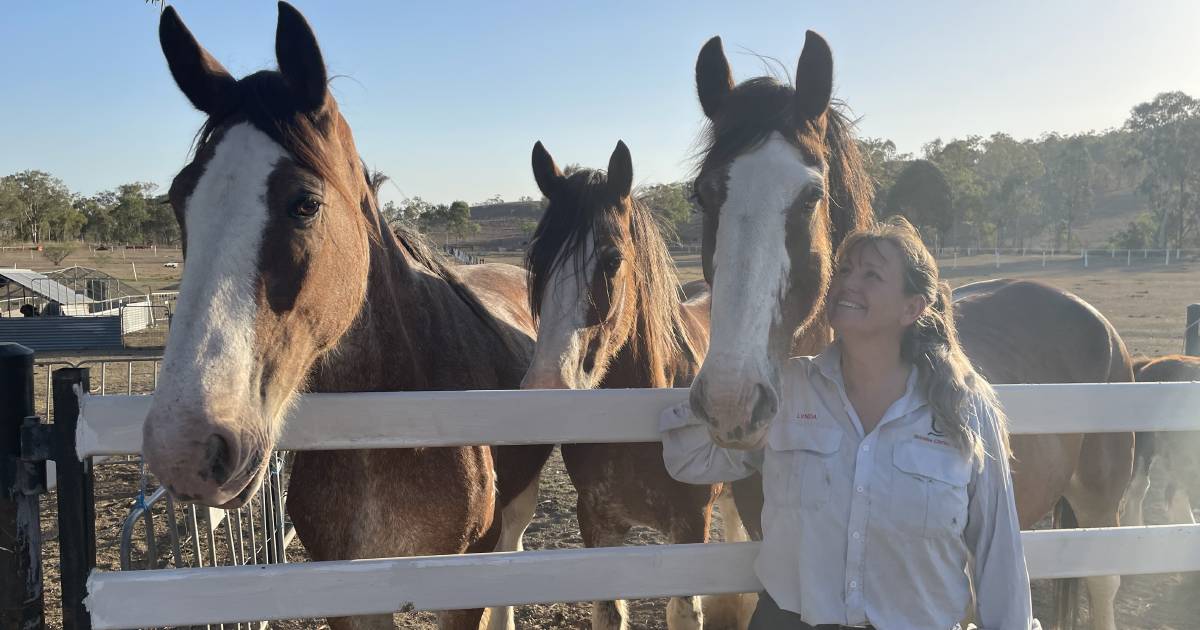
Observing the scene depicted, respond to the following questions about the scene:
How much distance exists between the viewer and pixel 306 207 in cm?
176

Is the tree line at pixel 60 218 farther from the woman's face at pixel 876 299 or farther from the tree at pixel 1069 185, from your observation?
the tree at pixel 1069 185

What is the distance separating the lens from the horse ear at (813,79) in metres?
2.13

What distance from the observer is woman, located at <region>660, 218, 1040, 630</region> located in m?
1.73

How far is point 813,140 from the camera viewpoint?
2137mm

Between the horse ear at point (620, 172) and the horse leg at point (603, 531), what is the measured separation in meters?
1.41

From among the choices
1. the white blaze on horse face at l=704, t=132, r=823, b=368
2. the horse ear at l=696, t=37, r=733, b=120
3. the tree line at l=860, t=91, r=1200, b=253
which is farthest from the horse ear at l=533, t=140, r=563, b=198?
the tree line at l=860, t=91, r=1200, b=253

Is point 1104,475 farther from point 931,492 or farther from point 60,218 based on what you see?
point 60,218

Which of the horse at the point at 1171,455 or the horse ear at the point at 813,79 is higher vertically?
the horse ear at the point at 813,79

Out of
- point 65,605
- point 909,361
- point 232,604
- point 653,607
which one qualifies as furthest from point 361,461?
point 653,607

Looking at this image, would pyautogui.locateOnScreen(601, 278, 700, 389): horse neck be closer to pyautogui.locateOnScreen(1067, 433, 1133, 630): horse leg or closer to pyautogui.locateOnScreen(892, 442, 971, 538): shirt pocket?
pyautogui.locateOnScreen(892, 442, 971, 538): shirt pocket

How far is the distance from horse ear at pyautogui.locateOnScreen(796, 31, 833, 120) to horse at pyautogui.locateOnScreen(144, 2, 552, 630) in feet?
4.42

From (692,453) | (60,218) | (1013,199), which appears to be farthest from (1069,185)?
(60,218)

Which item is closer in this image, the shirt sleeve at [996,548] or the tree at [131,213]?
the shirt sleeve at [996,548]

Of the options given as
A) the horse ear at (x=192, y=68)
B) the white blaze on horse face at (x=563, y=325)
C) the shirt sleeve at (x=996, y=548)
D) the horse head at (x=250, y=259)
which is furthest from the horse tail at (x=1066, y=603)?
the horse ear at (x=192, y=68)
